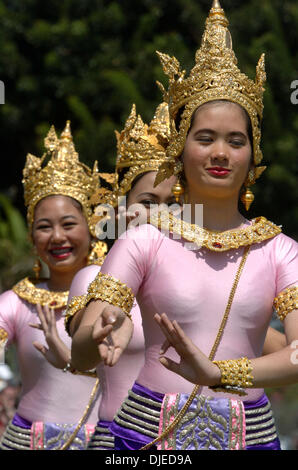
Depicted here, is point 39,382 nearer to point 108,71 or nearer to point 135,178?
point 135,178

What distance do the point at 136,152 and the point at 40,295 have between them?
1.08 meters

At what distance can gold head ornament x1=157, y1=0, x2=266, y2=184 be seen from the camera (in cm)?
371

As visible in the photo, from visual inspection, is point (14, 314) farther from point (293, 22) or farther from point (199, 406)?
point (293, 22)

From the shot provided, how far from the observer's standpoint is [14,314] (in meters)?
5.56

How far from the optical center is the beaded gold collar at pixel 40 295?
18.3ft

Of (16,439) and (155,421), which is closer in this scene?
(155,421)

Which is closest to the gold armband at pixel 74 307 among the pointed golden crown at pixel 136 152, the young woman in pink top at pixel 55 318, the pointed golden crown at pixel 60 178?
the young woman in pink top at pixel 55 318

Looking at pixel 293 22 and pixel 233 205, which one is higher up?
pixel 293 22

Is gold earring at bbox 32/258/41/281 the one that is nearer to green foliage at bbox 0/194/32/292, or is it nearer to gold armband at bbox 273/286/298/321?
gold armband at bbox 273/286/298/321

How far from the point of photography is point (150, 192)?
5.09 m

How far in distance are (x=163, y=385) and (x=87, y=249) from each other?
219 cm

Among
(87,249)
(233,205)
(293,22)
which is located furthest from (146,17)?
(233,205)

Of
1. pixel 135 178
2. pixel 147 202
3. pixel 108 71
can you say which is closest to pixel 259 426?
pixel 147 202

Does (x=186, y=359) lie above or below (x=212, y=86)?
below
